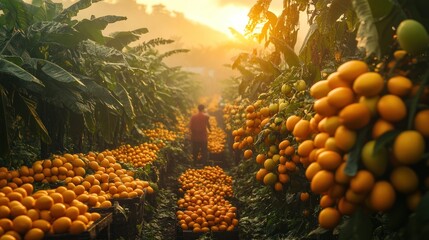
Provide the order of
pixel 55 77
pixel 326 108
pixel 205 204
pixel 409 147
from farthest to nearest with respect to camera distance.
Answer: pixel 205 204 < pixel 55 77 < pixel 326 108 < pixel 409 147

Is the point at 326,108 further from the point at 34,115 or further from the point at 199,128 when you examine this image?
the point at 199,128

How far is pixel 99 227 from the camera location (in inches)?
124

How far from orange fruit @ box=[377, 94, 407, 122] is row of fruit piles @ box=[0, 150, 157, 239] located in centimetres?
248

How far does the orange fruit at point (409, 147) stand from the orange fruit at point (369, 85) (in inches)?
10.1

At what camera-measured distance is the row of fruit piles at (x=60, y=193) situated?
112 inches

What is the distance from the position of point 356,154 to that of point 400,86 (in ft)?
1.36

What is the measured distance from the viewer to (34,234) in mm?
2742

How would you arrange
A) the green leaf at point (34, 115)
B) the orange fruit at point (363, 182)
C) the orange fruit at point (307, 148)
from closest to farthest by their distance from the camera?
the orange fruit at point (363, 182) → the orange fruit at point (307, 148) → the green leaf at point (34, 115)

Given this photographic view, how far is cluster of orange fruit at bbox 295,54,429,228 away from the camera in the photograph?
162 cm

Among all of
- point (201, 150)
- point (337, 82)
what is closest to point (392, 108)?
point (337, 82)

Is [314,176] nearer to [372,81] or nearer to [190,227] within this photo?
[372,81]

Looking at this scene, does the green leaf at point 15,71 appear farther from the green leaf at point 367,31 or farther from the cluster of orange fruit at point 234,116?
the cluster of orange fruit at point 234,116

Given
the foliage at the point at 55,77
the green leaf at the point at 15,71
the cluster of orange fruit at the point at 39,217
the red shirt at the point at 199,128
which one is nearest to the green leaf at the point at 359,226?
the cluster of orange fruit at the point at 39,217

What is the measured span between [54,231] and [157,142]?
18.3 feet
